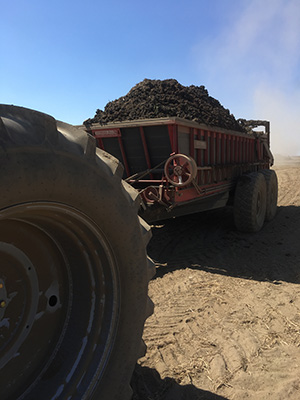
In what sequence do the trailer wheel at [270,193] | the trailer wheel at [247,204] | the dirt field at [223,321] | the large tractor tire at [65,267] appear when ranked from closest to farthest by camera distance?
the large tractor tire at [65,267], the dirt field at [223,321], the trailer wheel at [247,204], the trailer wheel at [270,193]

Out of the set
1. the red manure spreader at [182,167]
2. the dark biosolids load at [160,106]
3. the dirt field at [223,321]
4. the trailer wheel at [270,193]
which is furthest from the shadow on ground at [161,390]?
the trailer wheel at [270,193]

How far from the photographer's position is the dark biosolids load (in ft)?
18.4

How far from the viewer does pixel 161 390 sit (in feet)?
7.58

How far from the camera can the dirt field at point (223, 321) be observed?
2391 millimetres

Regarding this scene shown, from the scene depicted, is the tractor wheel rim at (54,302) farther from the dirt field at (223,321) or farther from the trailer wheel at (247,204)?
the trailer wheel at (247,204)

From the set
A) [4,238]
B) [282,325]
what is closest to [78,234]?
[4,238]

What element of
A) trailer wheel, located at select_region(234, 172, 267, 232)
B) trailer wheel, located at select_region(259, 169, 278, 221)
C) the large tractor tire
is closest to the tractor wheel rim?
the large tractor tire

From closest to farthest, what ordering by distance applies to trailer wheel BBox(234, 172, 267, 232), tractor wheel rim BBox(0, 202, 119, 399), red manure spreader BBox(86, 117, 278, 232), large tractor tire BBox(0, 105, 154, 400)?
1. large tractor tire BBox(0, 105, 154, 400)
2. tractor wheel rim BBox(0, 202, 119, 399)
3. red manure spreader BBox(86, 117, 278, 232)
4. trailer wheel BBox(234, 172, 267, 232)

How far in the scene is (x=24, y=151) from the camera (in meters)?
1.22

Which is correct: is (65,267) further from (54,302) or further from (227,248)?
(227,248)

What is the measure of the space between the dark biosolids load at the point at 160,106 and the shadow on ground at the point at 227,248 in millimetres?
2273

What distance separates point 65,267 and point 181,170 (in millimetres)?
3203

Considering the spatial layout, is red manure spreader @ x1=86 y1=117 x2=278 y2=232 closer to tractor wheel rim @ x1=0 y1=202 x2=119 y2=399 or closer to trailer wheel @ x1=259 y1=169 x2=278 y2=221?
trailer wheel @ x1=259 y1=169 x2=278 y2=221

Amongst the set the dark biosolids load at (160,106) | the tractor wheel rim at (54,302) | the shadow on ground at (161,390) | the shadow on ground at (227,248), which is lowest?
the shadow on ground at (227,248)
